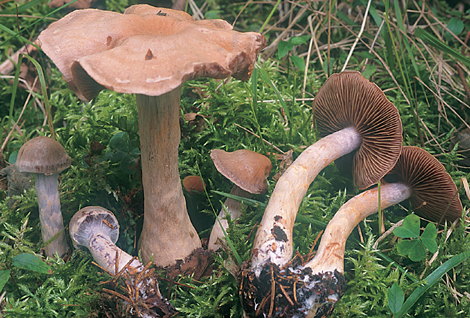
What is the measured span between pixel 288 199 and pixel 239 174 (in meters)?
A: 0.30

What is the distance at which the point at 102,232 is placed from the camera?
1.83m

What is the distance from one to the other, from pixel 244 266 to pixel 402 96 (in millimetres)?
2170

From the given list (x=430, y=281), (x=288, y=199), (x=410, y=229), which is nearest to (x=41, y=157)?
(x=288, y=199)

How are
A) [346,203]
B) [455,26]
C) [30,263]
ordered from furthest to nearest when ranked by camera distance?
[455,26] < [346,203] < [30,263]

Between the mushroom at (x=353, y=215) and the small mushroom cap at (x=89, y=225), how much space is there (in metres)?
0.84

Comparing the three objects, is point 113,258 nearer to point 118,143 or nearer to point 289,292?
point 118,143

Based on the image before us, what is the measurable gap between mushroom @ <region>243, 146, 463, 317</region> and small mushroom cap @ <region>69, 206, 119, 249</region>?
0.84 m

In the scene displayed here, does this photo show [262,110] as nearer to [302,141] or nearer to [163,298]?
[302,141]

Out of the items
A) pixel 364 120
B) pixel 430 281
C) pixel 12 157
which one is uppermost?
pixel 364 120

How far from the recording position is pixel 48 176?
5.91 feet

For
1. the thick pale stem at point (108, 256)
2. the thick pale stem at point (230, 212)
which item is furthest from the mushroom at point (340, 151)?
the thick pale stem at point (108, 256)

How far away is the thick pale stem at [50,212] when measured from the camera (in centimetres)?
181

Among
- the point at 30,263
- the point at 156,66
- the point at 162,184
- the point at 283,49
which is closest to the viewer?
the point at 156,66

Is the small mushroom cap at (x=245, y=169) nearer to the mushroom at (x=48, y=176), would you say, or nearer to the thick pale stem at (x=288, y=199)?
the thick pale stem at (x=288, y=199)
